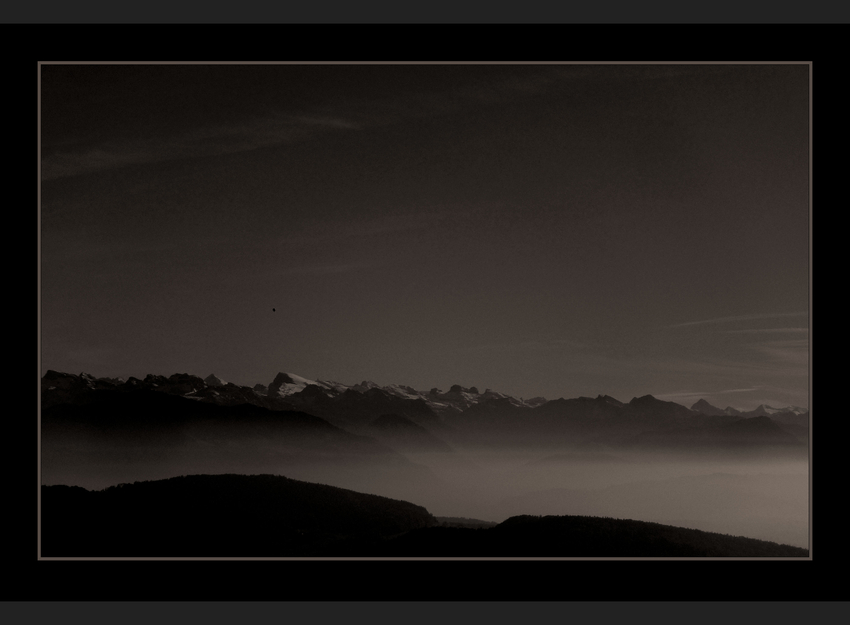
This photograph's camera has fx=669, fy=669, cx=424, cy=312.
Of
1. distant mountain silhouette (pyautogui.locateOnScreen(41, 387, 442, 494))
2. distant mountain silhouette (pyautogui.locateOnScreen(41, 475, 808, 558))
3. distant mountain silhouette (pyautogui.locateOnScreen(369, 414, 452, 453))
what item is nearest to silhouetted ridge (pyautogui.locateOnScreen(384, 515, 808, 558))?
distant mountain silhouette (pyautogui.locateOnScreen(41, 475, 808, 558))

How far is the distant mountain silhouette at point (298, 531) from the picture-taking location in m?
4.68

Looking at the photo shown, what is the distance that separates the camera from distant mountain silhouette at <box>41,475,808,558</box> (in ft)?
15.4

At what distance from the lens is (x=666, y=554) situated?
471 centimetres

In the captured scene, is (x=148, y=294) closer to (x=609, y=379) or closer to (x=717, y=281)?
(x=609, y=379)

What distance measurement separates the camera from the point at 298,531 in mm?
4695

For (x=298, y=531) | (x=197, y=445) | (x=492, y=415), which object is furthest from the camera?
(x=492, y=415)

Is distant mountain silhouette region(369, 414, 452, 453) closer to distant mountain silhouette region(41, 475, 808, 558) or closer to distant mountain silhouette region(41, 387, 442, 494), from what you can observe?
distant mountain silhouette region(41, 387, 442, 494)

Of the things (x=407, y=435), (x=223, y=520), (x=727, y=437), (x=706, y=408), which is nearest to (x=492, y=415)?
(x=407, y=435)

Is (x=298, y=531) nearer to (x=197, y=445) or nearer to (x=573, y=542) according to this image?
(x=197, y=445)

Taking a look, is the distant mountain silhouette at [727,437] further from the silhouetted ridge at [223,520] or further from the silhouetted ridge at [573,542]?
the silhouetted ridge at [223,520]

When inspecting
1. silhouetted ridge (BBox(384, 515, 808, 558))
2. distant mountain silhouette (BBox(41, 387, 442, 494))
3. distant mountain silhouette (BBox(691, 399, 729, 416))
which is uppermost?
distant mountain silhouette (BBox(691, 399, 729, 416))

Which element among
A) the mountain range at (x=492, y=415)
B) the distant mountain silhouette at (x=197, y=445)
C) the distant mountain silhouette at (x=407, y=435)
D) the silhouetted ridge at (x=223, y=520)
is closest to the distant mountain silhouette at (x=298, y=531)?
the silhouetted ridge at (x=223, y=520)
